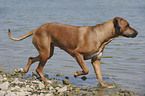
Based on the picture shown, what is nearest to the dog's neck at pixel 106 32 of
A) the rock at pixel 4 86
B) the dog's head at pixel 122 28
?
the dog's head at pixel 122 28

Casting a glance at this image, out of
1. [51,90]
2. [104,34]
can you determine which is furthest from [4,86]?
[104,34]

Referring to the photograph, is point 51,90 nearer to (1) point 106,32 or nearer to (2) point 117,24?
(1) point 106,32

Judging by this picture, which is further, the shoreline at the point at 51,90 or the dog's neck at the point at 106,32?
the dog's neck at the point at 106,32

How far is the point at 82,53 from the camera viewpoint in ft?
23.1

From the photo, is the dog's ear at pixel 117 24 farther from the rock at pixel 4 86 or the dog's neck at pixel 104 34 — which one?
the rock at pixel 4 86

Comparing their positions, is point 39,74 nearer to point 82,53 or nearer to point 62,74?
point 62,74

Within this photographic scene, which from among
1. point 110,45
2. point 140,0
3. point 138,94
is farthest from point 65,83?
point 140,0

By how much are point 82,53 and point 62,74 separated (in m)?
1.36

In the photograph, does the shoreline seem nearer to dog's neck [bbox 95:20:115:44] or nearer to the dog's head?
dog's neck [bbox 95:20:115:44]

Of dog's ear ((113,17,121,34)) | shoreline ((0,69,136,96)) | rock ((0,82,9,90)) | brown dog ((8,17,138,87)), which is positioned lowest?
shoreline ((0,69,136,96))

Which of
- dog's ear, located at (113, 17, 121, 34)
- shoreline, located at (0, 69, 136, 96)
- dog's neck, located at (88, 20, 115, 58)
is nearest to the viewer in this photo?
shoreline, located at (0, 69, 136, 96)

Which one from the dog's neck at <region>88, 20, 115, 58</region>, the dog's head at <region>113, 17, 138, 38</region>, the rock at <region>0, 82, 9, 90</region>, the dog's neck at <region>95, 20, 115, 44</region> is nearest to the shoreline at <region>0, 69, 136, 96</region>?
the rock at <region>0, 82, 9, 90</region>

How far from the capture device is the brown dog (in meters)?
6.96

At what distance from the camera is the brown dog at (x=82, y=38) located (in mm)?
6957
